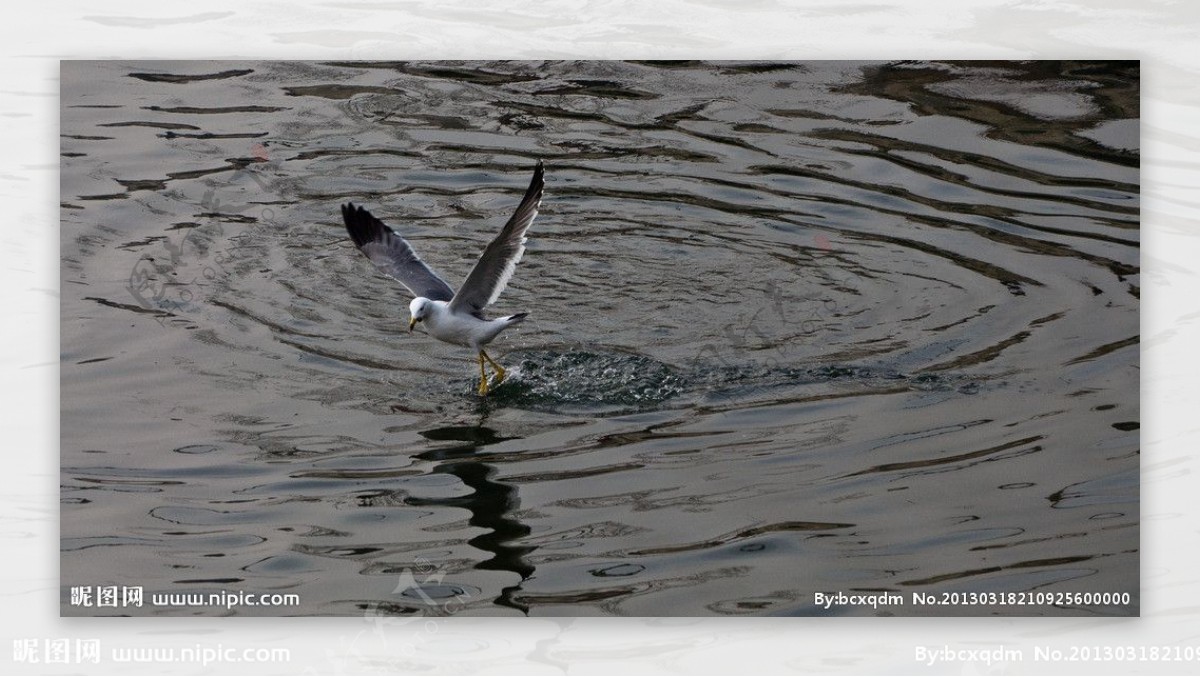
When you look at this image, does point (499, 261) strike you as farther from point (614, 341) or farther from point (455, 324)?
point (614, 341)

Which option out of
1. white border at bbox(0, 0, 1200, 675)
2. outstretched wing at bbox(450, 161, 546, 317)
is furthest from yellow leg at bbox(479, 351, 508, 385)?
white border at bbox(0, 0, 1200, 675)

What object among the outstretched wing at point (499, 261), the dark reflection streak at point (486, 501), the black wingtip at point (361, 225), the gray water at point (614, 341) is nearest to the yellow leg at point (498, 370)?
the gray water at point (614, 341)

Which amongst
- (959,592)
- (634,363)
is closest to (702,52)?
(634,363)

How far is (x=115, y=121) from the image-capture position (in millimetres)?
8883

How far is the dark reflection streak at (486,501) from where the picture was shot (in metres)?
6.19

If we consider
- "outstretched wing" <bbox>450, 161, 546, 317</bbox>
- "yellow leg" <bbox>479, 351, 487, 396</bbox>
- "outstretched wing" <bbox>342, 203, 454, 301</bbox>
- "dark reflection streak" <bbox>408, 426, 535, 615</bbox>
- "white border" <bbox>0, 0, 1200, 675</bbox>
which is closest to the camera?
"white border" <bbox>0, 0, 1200, 675</bbox>

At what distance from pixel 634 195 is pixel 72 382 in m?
4.03

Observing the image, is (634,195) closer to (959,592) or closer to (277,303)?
(277,303)

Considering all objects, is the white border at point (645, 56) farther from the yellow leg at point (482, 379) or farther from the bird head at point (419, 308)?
the yellow leg at point (482, 379)

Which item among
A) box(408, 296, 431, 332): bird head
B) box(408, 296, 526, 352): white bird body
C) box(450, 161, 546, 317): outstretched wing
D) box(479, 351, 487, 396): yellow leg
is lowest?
box(479, 351, 487, 396): yellow leg

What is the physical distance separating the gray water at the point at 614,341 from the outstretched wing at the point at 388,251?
42 cm

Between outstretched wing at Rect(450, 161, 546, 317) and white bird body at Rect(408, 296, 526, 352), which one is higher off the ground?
outstretched wing at Rect(450, 161, 546, 317)

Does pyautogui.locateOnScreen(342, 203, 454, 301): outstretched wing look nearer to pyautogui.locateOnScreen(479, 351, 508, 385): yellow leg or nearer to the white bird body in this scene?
the white bird body

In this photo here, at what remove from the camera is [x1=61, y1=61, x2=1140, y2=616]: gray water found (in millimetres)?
6215
